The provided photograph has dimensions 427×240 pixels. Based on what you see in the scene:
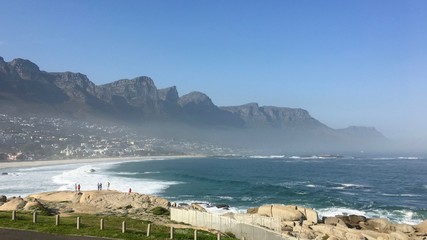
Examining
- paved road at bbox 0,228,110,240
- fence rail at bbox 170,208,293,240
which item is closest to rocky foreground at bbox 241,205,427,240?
fence rail at bbox 170,208,293,240

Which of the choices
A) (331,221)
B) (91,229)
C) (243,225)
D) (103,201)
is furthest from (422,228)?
(103,201)

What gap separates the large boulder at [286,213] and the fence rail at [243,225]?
493 inches

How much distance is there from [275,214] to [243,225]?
16318mm

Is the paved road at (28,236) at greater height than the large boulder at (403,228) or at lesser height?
greater

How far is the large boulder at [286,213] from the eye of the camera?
42.1 metres

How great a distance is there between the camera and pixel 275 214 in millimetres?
43031

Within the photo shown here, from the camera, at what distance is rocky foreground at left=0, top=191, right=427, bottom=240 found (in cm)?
3556

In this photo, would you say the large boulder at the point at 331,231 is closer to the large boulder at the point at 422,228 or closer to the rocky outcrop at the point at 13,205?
the large boulder at the point at 422,228

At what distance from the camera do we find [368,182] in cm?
9344

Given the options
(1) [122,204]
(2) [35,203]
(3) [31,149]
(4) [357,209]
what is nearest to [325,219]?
(4) [357,209]

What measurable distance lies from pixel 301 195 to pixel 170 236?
48.6 meters

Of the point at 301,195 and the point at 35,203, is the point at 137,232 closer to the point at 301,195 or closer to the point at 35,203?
the point at 35,203

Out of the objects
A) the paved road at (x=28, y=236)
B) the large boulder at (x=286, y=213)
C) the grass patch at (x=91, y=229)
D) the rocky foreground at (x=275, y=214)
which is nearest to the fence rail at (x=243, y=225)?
the grass patch at (x=91, y=229)

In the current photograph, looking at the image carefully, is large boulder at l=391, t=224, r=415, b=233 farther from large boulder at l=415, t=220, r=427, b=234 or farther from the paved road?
the paved road
